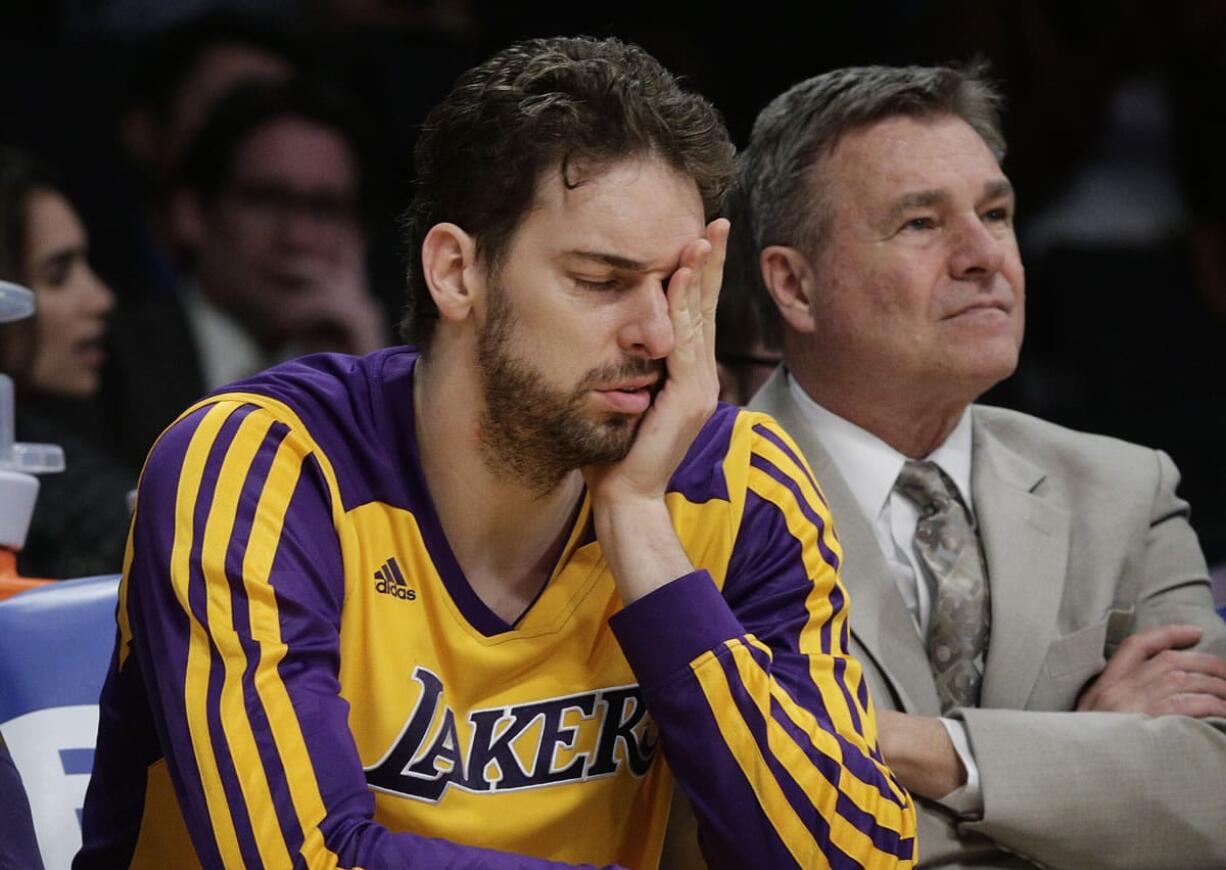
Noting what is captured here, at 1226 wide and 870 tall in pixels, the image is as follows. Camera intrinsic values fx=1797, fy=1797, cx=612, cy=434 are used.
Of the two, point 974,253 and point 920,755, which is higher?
point 974,253

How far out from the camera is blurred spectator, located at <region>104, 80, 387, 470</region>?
4809mm

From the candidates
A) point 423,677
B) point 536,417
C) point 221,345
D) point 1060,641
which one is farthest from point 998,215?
point 221,345

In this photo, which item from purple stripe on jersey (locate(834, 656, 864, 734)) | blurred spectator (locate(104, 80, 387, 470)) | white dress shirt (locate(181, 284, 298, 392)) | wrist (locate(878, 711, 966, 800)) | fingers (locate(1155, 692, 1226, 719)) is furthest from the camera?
blurred spectator (locate(104, 80, 387, 470))

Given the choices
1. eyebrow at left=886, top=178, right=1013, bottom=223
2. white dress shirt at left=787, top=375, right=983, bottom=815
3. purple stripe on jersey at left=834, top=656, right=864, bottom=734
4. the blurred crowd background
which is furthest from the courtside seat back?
the blurred crowd background

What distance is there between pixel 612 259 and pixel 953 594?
2.64 feet

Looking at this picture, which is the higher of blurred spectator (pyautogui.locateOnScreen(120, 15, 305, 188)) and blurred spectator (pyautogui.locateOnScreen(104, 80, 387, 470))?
blurred spectator (pyautogui.locateOnScreen(120, 15, 305, 188))

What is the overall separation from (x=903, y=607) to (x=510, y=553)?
2.06 feet

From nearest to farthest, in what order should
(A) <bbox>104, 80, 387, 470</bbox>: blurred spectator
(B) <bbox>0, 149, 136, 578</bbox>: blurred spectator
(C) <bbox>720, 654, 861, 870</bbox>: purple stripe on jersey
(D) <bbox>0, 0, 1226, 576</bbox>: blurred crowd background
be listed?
1. (C) <bbox>720, 654, 861, 870</bbox>: purple stripe on jersey
2. (B) <bbox>0, 149, 136, 578</bbox>: blurred spectator
3. (D) <bbox>0, 0, 1226, 576</bbox>: blurred crowd background
4. (A) <bbox>104, 80, 387, 470</bbox>: blurred spectator

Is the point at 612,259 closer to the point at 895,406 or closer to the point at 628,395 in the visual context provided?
the point at 628,395

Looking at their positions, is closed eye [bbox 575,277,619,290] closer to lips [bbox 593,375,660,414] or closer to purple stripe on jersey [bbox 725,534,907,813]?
lips [bbox 593,375,660,414]

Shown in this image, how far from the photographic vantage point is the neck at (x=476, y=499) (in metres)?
2.02

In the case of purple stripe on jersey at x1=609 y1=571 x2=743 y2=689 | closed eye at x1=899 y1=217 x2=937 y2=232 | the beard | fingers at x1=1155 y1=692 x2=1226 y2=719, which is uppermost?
closed eye at x1=899 y1=217 x2=937 y2=232

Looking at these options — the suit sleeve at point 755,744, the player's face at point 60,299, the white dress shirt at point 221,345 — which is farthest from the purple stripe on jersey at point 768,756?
the white dress shirt at point 221,345

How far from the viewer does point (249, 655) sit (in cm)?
174
